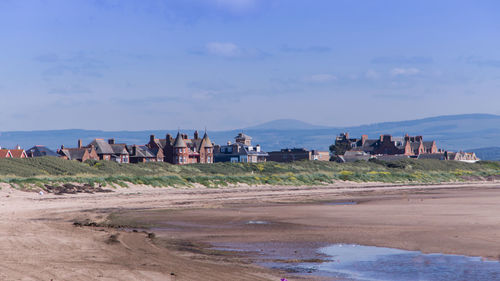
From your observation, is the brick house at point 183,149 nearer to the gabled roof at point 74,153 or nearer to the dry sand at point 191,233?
the gabled roof at point 74,153

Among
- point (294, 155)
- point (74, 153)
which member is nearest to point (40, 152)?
point (74, 153)

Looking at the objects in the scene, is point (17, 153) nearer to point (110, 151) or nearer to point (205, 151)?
point (110, 151)

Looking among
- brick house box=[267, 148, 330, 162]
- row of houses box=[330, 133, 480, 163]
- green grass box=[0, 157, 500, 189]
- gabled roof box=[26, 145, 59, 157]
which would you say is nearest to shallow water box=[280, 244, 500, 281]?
green grass box=[0, 157, 500, 189]

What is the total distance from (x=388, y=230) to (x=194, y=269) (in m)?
10.6

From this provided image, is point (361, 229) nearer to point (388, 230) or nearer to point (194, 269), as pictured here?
point (388, 230)

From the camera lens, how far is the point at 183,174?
70.2 m

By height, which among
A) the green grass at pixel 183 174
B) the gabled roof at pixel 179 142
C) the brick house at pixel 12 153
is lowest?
the green grass at pixel 183 174

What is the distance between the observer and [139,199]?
41.1 m

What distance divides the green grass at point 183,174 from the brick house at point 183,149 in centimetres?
2965

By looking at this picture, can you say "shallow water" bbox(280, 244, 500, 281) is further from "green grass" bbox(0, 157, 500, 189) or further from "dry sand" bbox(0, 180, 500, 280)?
"green grass" bbox(0, 157, 500, 189)

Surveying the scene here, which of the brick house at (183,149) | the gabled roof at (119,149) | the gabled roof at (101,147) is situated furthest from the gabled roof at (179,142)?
the gabled roof at (101,147)

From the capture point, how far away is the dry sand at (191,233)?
46.5 ft

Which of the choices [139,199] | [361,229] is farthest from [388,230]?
[139,199]

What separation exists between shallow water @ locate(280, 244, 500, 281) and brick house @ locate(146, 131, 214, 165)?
10581 cm
